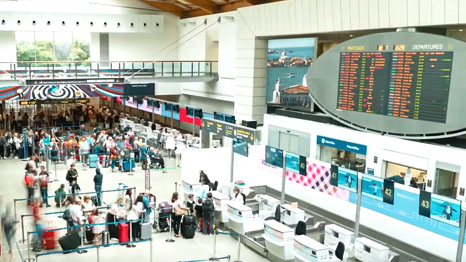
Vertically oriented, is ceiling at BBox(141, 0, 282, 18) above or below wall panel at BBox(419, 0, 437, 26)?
above

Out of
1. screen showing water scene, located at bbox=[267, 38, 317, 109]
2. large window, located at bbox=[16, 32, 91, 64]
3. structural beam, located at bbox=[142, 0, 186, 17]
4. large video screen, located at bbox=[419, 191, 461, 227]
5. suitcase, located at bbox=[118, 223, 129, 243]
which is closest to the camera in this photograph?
large video screen, located at bbox=[419, 191, 461, 227]

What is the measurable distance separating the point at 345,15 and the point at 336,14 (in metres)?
0.46

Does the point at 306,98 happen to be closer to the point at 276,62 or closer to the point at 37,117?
the point at 276,62

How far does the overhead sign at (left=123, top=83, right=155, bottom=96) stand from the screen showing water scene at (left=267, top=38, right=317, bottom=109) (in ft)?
24.8

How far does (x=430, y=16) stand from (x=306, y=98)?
18.7 ft

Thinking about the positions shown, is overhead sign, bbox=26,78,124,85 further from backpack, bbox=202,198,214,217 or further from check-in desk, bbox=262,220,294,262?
check-in desk, bbox=262,220,294,262

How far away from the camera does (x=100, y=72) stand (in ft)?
77.5

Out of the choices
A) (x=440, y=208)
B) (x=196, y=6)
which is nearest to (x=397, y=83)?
(x=440, y=208)

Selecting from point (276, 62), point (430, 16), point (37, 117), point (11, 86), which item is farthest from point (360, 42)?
point (37, 117)

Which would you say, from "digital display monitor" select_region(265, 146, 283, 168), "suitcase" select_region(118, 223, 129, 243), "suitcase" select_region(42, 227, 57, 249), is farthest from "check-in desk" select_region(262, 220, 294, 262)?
"suitcase" select_region(42, 227, 57, 249)

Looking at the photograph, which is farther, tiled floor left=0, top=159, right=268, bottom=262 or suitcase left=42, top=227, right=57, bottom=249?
suitcase left=42, top=227, right=57, bottom=249

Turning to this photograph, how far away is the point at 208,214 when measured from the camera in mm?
12094

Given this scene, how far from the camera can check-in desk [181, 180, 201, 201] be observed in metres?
14.1

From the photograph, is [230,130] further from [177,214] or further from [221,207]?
[177,214]
